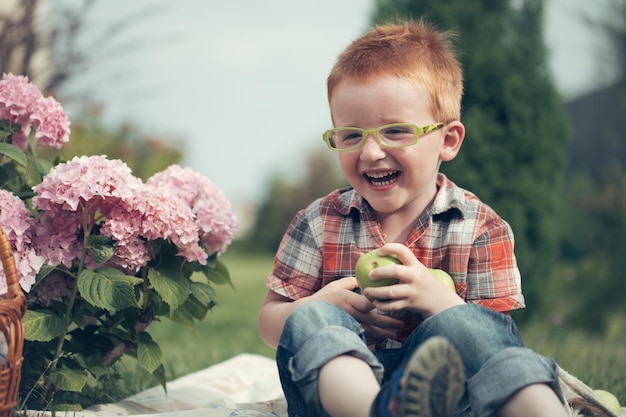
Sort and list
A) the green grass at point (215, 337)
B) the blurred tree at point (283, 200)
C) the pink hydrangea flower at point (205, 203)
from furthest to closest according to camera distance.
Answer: the blurred tree at point (283, 200) → the green grass at point (215, 337) → the pink hydrangea flower at point (205, 203)

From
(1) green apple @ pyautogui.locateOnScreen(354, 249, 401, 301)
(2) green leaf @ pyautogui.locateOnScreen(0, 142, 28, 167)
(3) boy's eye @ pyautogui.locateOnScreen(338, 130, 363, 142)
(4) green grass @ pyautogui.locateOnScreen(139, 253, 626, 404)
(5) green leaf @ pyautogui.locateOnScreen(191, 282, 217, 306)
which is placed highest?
(2) green leaf @ pyautogui.locateOnScreen(0, 142, 28, 167)

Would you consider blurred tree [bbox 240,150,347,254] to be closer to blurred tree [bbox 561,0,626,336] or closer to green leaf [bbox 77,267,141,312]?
blurred tree [bbox 561,0,626,336]

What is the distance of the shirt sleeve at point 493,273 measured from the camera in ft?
7.39

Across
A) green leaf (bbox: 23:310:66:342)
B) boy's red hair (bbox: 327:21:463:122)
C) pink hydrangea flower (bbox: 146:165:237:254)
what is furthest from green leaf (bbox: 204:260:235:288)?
boy's red hair (bbox: 327:21:463:122)

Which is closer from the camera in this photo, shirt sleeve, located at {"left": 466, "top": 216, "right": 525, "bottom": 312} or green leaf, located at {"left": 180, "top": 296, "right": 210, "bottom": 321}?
shirt sleeve, located at {"left": 466, "top": 216, "right": 525, "bottom": 312}

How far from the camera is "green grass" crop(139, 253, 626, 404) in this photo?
11.3 ft

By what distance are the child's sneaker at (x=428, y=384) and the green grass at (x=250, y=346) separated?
1.41m

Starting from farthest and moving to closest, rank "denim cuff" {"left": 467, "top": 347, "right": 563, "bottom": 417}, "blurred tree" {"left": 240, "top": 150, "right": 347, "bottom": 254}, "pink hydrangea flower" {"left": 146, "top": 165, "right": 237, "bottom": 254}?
"blurred tree" {"left": 240, "top": 150, "right": 347, "bottom": 254}, "pink hydrangea flower" {"left": 146, "top": 165, "right": 237, "bottom": 254}, "denim cuff" {"left": 467, "top": 347, "right": 563, "bottom": 417}

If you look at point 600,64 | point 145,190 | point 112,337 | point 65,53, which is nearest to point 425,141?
point 145,190

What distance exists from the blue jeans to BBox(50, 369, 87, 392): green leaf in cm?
82

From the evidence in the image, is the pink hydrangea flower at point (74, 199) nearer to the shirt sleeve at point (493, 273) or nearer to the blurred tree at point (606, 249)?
the shirt sleeve at point (493, 273)

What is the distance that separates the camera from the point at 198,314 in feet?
8.92

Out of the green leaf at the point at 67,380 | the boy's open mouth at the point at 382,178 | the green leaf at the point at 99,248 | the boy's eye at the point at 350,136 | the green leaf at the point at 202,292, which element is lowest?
the green leaf at the point at 67,380

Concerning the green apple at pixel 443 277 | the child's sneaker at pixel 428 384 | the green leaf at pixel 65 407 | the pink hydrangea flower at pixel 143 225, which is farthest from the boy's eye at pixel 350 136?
the green leaf at pixel 65 407
